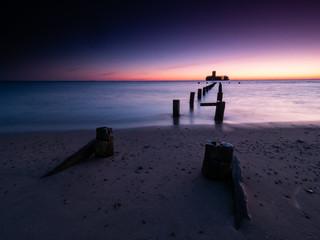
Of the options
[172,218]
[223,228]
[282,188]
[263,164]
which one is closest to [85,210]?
[172,218]

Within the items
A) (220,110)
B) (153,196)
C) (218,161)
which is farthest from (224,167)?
(220,110)

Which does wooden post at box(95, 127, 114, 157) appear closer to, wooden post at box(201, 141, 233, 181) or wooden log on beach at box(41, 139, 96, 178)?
wooden log on beach at box(41, 139, 96, 178)

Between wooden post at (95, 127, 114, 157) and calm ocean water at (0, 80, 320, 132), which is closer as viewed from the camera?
wooden post at (95, 127, 114, 157)

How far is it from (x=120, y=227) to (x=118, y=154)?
2.42 meters

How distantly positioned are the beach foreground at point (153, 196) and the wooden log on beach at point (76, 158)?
14 centimetres

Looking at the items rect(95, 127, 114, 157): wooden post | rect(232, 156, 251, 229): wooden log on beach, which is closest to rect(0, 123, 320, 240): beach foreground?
rect(232, 156, 251, 229): wooden log on beach

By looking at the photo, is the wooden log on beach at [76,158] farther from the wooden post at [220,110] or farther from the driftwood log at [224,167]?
the wooden post at [220,110]

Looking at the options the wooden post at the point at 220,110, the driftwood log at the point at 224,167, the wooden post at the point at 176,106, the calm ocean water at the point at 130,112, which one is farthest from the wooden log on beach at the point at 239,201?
the wooden post at the point at 176,106

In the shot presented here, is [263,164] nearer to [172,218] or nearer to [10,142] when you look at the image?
[172,218]

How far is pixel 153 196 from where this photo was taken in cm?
293

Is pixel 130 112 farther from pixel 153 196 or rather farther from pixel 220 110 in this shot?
pixel 153 196

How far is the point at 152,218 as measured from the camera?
2.47 meters

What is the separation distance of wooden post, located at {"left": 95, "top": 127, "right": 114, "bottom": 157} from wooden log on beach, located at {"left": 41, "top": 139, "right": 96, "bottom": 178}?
14 cm

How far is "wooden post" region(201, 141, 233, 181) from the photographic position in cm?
296
